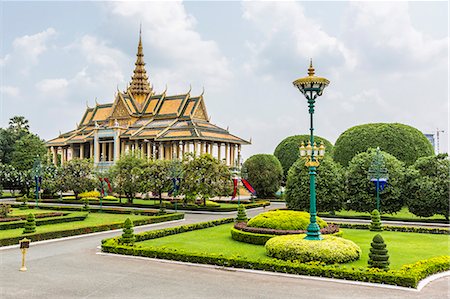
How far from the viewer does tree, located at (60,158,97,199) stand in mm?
42625

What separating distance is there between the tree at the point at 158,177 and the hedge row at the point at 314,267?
783 inches

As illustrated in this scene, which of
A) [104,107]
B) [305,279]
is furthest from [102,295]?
[104,107]

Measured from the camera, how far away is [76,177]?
42875mm

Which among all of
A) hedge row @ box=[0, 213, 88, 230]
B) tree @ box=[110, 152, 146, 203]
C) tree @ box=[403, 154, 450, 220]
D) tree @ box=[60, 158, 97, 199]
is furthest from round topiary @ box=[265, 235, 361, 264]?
tree @ box=[60, 158, 97, 199]

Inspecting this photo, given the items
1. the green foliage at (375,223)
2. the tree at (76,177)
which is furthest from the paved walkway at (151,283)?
the tree at (76,177)

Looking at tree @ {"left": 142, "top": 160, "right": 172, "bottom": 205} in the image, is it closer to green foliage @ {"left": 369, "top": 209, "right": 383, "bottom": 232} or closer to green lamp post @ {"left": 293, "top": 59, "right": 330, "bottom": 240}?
green foliage @ {"left": 369, "top": 209, "right": 383, "bottom": 232}

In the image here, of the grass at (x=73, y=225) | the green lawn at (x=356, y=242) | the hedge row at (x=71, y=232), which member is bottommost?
the green lawn at (x=356, y=242)

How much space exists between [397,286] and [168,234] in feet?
36.8

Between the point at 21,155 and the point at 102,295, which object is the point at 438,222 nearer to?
the point at 102,295

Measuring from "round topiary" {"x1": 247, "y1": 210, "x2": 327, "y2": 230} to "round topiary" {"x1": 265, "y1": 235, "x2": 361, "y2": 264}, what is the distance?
3813mm

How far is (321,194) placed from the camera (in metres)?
27.8

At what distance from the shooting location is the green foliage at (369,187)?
26.8 meters

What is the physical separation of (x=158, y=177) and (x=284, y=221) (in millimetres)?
18946

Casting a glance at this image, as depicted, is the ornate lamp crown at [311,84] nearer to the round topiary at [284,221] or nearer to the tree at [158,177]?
the round topiary at [284,221]
